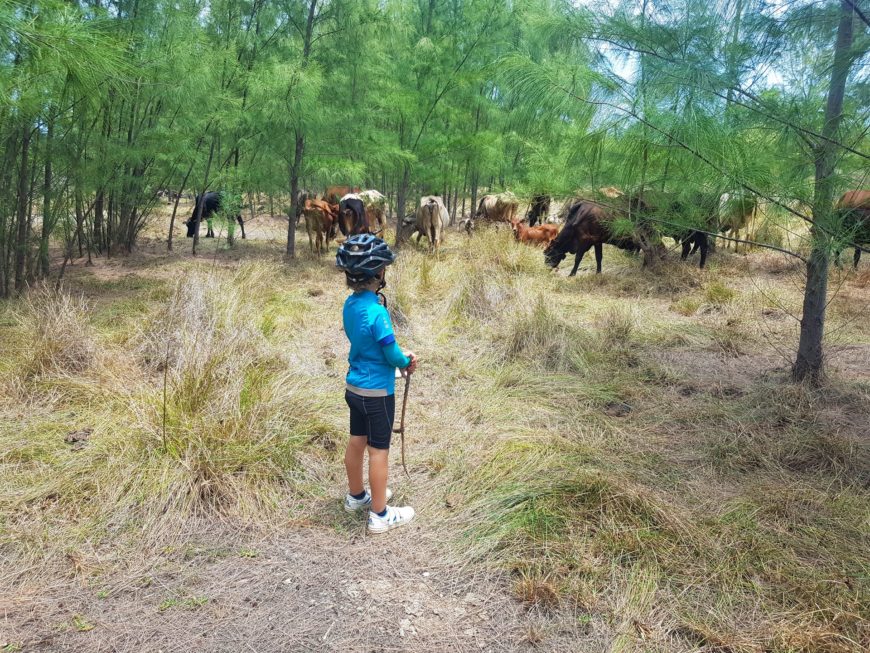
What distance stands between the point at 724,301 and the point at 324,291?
5.64 m

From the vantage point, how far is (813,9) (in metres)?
3.46

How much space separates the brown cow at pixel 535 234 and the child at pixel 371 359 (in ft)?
32.5

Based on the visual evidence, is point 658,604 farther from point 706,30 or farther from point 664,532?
point 706,30

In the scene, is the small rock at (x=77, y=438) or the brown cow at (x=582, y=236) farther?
the brown cow at (x=582, y=236)

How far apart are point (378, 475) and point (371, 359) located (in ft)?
1.91

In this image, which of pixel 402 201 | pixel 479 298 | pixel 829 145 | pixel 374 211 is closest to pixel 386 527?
pixel 829 145

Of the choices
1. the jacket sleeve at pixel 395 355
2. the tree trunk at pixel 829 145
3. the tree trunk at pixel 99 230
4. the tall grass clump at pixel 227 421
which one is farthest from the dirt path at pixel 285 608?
the tree trunk at pixel 99 230

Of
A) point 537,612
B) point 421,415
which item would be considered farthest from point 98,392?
point 537,612

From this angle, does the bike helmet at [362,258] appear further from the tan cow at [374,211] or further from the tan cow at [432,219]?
the tan cow at [374,211]

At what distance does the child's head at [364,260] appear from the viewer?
104 inches

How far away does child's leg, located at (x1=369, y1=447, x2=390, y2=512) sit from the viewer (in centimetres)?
277

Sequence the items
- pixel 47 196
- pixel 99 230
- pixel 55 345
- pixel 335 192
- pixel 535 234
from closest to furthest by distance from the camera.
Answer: pixel 55 345
pixel 47 196
pixel 99 230
pixel 535 234
pixel 335 192

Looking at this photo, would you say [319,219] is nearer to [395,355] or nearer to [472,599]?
[395,355]

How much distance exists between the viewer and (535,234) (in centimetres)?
1248
